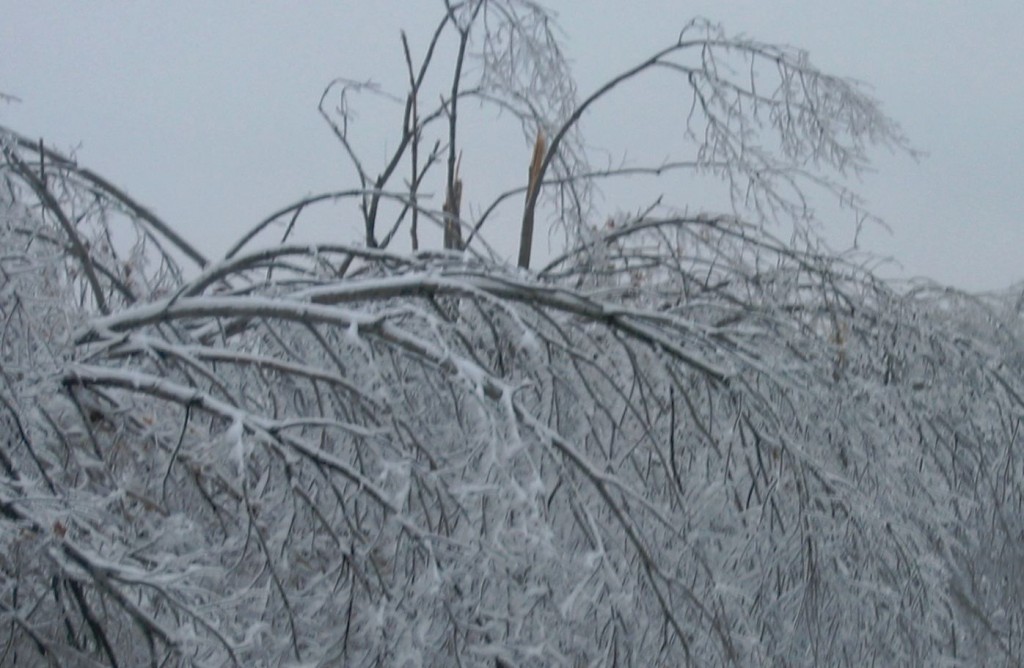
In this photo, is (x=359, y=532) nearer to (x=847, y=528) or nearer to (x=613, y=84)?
(x=847, y=528)

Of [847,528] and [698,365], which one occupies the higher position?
[698,365]

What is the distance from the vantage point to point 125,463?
14.0ft

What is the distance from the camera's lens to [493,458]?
12.1 feet

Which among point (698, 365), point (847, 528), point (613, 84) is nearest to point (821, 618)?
point (847, 528)

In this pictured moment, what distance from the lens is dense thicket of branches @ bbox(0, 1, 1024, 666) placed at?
12.1 feet

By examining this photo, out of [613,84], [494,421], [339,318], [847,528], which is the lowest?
[847,528]

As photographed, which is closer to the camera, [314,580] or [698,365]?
[314,580]

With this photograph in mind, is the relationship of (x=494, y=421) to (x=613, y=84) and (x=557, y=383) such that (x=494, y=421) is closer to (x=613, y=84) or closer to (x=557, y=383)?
(x=557, y=383)

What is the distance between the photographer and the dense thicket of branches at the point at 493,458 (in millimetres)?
3684

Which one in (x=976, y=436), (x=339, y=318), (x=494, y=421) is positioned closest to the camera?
(x=494, y=421)

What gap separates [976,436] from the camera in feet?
18.2

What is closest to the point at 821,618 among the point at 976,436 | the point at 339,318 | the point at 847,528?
the point at 847,528

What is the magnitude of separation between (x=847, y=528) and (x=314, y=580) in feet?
5.50

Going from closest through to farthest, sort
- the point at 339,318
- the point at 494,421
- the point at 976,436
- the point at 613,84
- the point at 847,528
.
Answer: the point at 494,421, the point at 339,318, the point at 847,528, the point at 976,436, the point at 613,84
